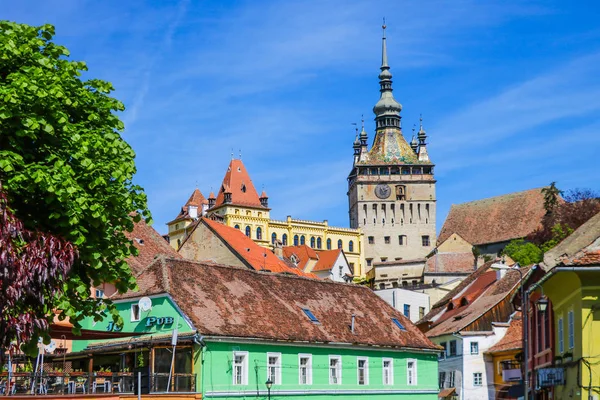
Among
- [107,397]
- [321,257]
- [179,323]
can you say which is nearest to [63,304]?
[107,397]

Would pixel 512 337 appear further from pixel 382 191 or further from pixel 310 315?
pixel 382 191

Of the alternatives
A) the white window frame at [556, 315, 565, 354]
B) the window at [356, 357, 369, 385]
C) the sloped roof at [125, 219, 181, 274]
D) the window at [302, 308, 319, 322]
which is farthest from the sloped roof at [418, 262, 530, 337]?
the white window frame at [556, 315, 565, 354]

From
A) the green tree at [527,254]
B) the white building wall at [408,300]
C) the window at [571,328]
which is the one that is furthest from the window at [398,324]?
the green tree at [527,254]

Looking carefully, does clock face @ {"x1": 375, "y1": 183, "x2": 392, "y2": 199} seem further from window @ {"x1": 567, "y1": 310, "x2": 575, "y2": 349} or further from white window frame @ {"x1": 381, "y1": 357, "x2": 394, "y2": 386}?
window @ {"x1": 567, "y1": 310, "x2": 575, "y2": 349}

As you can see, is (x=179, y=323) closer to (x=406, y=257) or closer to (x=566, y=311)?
(x=566, y=311)

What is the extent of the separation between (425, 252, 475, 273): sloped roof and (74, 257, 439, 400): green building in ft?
257

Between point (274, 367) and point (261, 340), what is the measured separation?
172 cm

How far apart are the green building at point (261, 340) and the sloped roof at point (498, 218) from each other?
314 ft

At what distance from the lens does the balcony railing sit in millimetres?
29656

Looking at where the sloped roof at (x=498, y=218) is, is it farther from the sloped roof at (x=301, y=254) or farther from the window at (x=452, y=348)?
the window at (x=452, y=348)

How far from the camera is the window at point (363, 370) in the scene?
43406mm

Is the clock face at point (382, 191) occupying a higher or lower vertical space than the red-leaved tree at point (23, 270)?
higher

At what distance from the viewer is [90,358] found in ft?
126

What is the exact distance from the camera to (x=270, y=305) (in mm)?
41594
